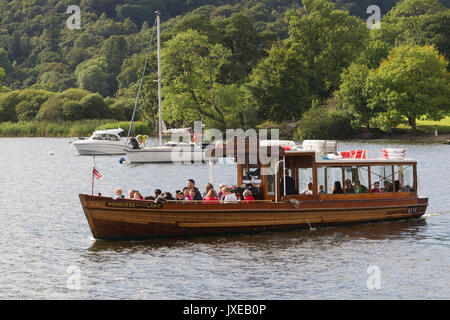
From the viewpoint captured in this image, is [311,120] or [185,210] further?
[311,120]

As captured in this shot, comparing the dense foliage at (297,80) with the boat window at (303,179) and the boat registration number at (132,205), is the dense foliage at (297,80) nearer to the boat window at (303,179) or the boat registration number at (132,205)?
the boat window at (303,179)

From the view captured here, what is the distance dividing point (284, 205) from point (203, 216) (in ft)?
11.2

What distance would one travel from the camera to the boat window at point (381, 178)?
3166cm

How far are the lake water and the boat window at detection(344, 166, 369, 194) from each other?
1.63 metres

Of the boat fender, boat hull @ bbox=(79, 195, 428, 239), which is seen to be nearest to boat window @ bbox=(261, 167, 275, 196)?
boat hull @ bbox=(79, 195, 428, 239)

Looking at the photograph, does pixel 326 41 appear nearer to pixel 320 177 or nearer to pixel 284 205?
pixel 320 177

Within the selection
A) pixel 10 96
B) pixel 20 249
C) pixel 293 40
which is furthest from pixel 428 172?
pixel 10 96

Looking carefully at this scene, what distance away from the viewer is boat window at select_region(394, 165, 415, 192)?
107ft

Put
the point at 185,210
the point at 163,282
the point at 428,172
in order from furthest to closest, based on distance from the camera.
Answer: the point at 428,172
the point at 185,210
the point at 163,282

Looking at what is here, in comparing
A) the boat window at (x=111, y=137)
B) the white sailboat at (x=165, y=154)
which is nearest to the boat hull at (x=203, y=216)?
the white sailboat at (x=165, y=154)
